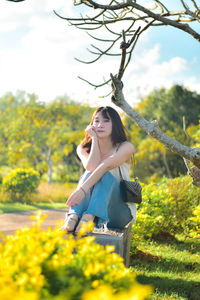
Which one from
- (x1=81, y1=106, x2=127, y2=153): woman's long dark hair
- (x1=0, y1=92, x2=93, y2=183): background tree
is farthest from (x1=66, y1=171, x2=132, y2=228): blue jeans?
(x1=0, y1=92, x2=93, y2=183): background tree

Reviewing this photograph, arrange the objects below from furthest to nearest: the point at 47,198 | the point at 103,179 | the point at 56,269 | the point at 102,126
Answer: the point at 47,198 → the point at 102,126 → the point at 103,179 → the point at 56,269

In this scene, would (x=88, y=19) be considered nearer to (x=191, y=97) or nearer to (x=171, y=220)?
(x=171, y=220)

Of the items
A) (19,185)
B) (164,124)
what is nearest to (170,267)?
(19,185)

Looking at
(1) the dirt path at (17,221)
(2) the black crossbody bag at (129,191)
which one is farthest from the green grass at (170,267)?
(1) the dirt path at (17,221)

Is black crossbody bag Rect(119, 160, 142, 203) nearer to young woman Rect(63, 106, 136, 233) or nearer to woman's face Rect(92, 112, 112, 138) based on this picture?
young woman Rect(63, 106, 136, 233)

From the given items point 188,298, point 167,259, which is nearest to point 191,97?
point 167,259

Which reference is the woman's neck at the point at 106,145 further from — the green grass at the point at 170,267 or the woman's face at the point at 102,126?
the green grass at the point at 170,267

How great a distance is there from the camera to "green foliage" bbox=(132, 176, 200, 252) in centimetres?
465

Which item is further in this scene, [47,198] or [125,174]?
[47,198]

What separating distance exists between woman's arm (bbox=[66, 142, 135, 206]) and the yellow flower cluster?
56.2 inches

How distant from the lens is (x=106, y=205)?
9.66ft

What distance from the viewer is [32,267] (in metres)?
1.21

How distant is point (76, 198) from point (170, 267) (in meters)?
Result: 1.63

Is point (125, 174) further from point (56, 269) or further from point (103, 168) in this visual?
point (56, 269)
